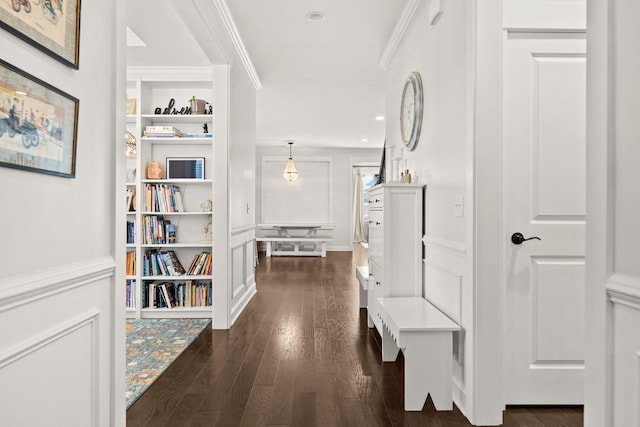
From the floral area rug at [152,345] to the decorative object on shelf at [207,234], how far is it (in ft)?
2.59

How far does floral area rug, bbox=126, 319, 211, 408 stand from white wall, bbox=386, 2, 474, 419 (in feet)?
6.01

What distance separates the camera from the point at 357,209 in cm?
1077

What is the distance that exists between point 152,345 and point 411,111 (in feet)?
8.95

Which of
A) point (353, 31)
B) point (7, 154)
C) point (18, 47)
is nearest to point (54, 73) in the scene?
point (18, 47)

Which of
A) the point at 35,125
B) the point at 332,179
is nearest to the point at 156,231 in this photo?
the point at 35,125

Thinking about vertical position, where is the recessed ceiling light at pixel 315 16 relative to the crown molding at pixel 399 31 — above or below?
above

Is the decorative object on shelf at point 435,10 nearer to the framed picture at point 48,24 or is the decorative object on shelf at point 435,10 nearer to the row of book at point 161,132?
the framed picture at point 48,24

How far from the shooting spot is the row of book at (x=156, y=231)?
161 inches

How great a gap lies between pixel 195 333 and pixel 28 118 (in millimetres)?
2795

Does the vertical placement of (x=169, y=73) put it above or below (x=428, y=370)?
above

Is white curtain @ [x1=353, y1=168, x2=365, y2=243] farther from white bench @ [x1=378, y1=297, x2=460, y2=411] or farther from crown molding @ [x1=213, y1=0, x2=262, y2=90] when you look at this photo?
white bench @ [x1=378, y1=297, x2=460, y2=411]

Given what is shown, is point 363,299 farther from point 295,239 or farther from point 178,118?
point 295,239

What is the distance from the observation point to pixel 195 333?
Result: 3566 mm

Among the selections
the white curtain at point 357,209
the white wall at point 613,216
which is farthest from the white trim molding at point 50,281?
A: the white curtain at point 357,209
